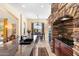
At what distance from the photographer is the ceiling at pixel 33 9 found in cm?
270

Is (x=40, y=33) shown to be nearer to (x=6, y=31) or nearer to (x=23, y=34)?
(x=23, y=34)

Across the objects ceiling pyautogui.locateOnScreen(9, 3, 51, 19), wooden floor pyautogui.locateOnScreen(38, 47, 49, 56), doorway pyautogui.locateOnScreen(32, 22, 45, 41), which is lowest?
wooden floor pyautogui.locateOnScreen(38, 47, 49, 56)

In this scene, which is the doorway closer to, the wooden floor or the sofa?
the wooden floor

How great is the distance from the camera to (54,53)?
8.86 feet

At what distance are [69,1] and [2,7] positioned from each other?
126cm

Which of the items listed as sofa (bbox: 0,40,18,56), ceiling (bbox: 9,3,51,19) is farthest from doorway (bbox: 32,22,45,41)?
sofa (bbox: 0,40,18,56)

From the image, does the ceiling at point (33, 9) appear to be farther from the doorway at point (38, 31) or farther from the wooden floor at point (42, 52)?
the wooden floor at point (42, 52)

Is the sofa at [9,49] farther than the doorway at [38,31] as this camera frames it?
No

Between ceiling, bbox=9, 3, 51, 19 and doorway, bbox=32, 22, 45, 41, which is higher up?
ceiling, bbox=9, 3, 51, 19

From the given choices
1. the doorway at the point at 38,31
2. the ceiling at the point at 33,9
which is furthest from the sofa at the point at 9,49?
the ceiling at the point at 33,9

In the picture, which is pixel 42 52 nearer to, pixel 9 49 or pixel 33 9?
pixel 9 49

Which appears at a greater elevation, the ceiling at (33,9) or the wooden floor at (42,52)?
the ceiling at (33,9)

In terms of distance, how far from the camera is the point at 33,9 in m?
2.70

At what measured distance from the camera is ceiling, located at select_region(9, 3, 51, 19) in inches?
106
